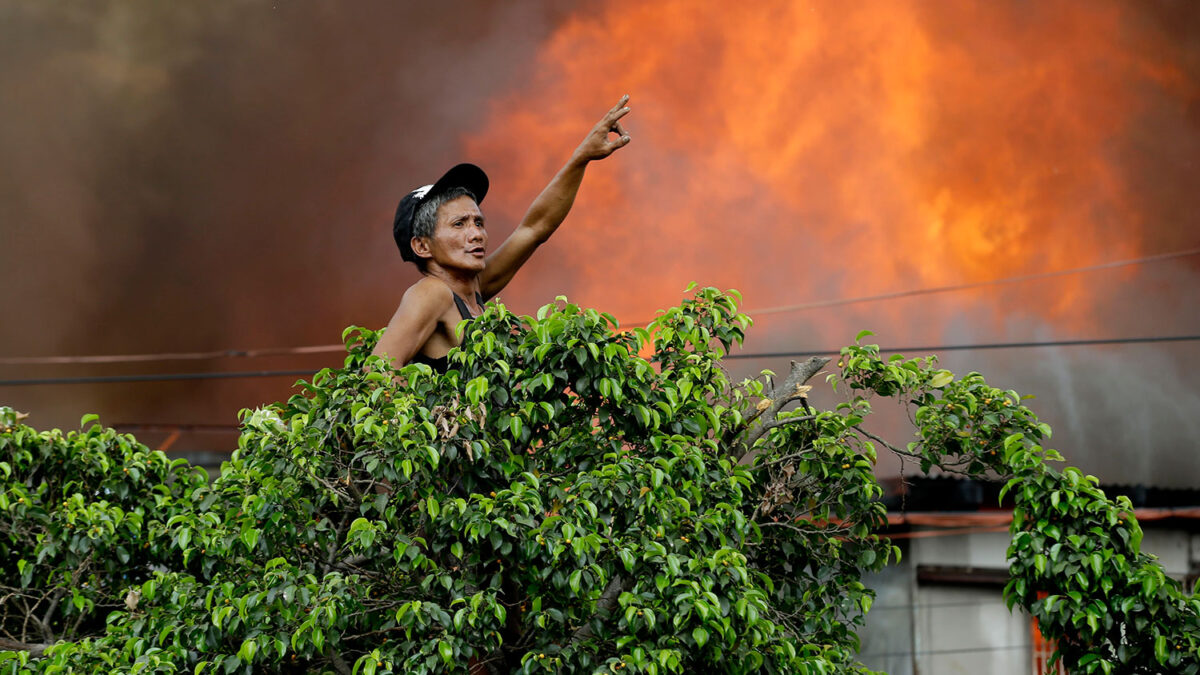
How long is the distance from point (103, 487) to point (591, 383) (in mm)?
3111

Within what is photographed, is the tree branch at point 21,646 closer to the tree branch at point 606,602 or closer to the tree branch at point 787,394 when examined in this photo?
the tree branch at point 606,602

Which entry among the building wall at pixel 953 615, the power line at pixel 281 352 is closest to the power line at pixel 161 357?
the power line at pixel 281 352

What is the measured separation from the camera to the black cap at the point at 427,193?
16.5 ft

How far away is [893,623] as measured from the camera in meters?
13.3

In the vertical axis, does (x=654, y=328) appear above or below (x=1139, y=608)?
above

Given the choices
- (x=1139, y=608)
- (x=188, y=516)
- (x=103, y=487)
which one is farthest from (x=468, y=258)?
(x=1139, y=608)

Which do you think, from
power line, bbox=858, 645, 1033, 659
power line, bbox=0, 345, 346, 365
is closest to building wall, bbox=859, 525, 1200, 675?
power line, bbox=858, 645, 1033, 659

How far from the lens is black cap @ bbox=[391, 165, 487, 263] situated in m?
5.04

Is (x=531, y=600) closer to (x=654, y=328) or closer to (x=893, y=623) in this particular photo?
(x=654, y=328)

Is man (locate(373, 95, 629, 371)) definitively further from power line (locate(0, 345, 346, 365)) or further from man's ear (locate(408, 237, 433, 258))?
power line (locate(0, 345, 346, 365))

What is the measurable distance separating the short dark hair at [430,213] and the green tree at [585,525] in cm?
56

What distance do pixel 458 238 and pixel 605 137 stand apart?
2.62ft

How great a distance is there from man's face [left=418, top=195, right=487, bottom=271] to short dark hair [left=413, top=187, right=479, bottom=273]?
0.06ft

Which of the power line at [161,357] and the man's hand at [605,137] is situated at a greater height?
the power line at [161,357]
